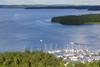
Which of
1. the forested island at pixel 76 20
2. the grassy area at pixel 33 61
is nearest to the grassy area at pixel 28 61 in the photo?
the grassy area at pixel 33 61

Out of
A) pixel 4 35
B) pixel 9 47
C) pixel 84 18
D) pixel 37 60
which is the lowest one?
pixel 84 18

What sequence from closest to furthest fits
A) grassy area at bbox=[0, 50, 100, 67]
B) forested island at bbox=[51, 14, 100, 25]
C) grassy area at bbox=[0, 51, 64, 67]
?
grassy area at bbox=[0, 50, 100, 67] < grassy area at bbox=[0, 51, 64, 67] < forested island at bbox=[51, 14, 100, 25]

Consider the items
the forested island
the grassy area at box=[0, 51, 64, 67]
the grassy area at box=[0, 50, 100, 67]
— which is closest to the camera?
the grassy area at box=[0, 50, 100, 67]

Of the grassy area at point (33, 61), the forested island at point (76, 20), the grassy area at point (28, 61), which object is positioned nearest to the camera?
the grassy area at point (33, 61)

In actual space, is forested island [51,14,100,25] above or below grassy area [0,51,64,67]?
below

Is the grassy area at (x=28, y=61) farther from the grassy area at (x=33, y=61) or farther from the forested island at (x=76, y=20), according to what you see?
the forested island at (x=76, y=20)

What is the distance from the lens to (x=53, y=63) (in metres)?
9.41

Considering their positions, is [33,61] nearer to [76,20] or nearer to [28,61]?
[28,61]

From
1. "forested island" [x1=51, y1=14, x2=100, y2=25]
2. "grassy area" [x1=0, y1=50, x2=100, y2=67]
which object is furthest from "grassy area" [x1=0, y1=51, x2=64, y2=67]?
"forested island" [x1=51, y1=14, x2=100, y2=25]

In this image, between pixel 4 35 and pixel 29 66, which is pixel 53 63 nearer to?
pixel 29 66

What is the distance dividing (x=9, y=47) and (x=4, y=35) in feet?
21.3

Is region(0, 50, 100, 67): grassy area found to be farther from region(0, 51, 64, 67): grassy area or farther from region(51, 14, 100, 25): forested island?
region(51, 14, 100, 25): forested island

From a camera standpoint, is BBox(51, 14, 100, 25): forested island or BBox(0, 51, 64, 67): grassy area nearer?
BBox(0, 51, 64, 67): grassy area

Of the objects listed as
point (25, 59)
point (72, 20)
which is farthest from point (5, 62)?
point (72, 20)
